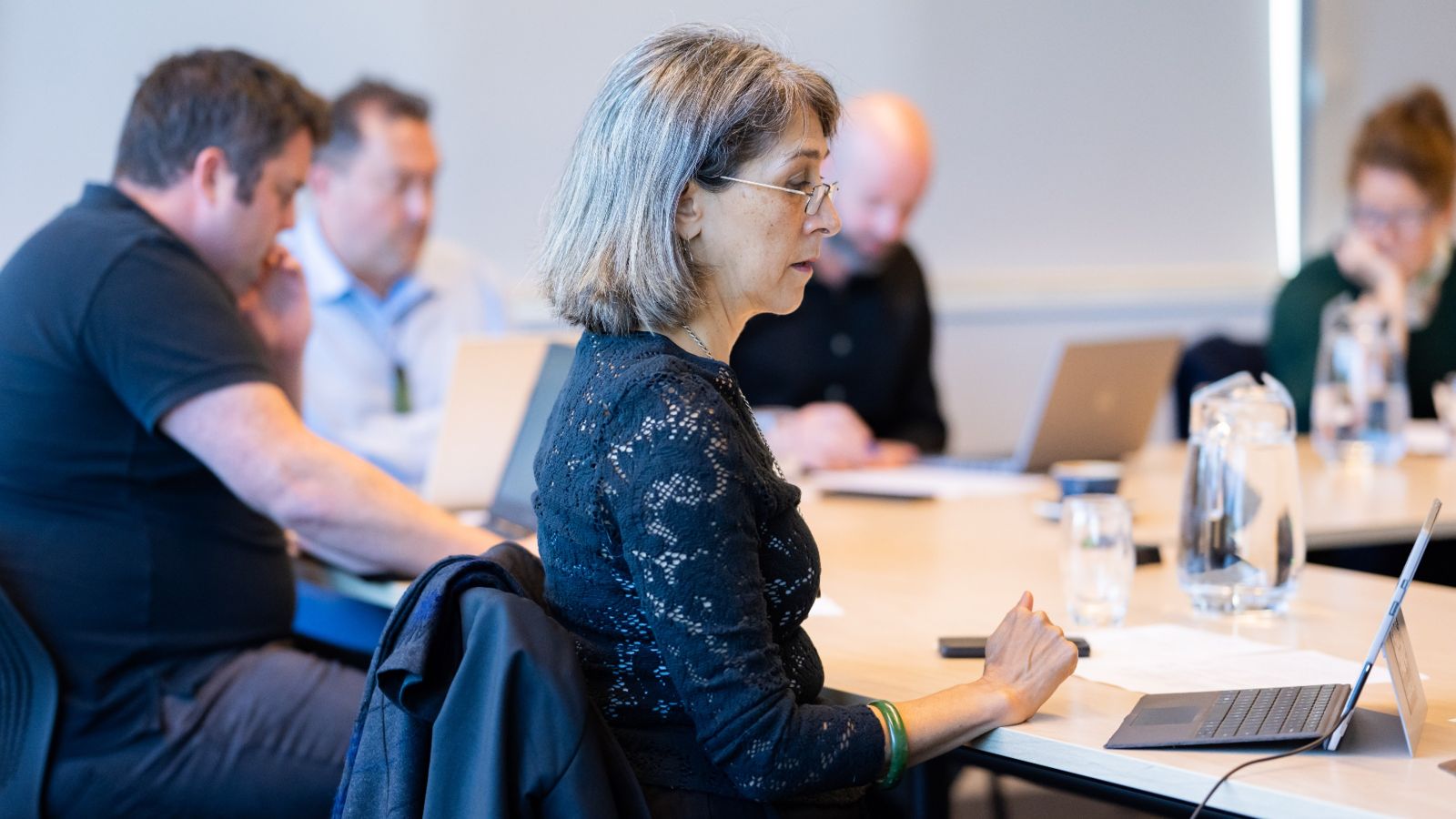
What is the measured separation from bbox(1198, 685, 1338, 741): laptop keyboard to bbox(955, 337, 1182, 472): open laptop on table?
1357 millimetres

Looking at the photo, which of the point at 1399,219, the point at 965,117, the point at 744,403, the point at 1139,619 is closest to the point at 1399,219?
the point at 1399,219

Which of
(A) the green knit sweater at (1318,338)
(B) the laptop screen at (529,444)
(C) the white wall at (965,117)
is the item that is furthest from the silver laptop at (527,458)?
(A) the green knit sweater at (1318,338)

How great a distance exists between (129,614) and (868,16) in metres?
3.24

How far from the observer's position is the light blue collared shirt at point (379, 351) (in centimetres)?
292

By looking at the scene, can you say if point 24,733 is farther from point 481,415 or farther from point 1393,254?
point 1393,254

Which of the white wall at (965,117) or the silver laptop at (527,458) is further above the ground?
the white wall at (965,117)

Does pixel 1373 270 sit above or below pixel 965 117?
below

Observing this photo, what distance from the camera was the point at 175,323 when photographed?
1868 mm

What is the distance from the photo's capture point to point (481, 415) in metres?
2.49

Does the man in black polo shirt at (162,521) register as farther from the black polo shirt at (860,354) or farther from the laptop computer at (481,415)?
the black polo shirt at (860,354)

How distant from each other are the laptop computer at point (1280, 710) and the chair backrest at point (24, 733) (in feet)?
4.10

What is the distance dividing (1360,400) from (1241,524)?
141cm

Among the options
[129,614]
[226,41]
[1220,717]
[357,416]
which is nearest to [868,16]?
[226,41]

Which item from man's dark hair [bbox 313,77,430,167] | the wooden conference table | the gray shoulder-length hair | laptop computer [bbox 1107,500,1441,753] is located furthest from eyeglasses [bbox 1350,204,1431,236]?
the gray shoulder-length hair
